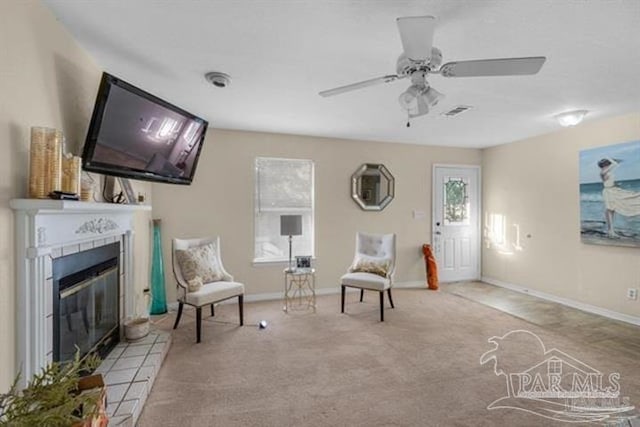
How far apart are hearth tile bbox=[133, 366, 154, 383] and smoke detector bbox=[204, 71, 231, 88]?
7.23ft

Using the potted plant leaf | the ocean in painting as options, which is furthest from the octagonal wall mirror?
the potted plant leaf

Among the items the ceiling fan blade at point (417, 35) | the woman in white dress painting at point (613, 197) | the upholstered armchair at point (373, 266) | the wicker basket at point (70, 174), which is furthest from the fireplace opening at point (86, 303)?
the woman in white dress painting at point (613, 197)

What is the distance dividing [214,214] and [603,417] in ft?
13.0

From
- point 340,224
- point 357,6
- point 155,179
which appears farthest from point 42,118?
point 340,224

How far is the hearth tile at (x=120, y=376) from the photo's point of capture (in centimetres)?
200

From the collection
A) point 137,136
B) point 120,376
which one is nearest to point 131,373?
A: point 120,376

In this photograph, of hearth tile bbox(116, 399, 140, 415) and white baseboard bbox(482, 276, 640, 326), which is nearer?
hearth tile bbox(116, 399, 140, 415)

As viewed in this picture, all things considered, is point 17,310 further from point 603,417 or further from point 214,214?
point 603,417

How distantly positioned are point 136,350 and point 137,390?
23.3 inches

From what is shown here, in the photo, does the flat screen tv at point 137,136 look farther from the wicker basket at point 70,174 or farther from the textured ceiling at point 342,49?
the textured ceiling at point 342,49

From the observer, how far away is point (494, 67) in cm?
168

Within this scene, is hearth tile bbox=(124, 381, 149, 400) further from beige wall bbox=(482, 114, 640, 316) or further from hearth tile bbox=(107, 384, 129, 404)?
beige wall bbox=(482, 114, 640, 316)

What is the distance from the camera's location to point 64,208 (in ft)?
4.95

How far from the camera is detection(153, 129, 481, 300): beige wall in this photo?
157 inches
